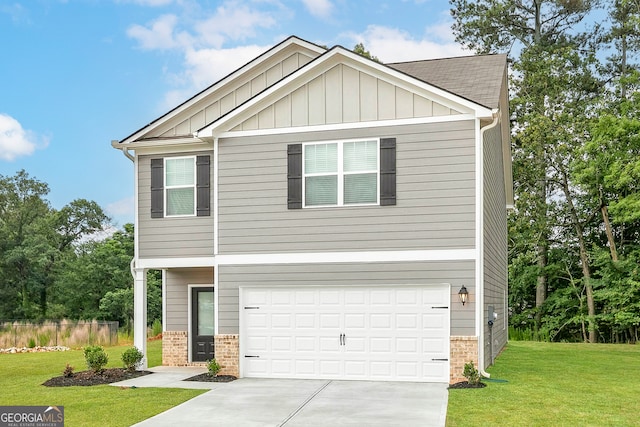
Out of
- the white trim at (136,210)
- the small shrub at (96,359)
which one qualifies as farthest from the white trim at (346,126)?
the small shrub at (96,359)

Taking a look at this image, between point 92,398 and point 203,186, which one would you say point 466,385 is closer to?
point 92,398

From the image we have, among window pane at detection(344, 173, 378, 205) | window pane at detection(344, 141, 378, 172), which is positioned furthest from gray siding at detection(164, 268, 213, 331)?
window pane at detection(344, 141, 378, 172)

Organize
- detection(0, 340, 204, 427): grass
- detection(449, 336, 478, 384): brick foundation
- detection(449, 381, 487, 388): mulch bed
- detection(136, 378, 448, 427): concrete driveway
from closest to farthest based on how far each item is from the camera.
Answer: detection(136, 378, 448, 427): concrete driveway
detection(0, 340, 204, 427): grass
detection(449, 381, 487, 388): mulch bed
detection(449, 336, 478, 384): brick foundation

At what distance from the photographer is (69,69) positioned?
34438 millimetres

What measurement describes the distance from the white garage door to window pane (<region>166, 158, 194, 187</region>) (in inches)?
119

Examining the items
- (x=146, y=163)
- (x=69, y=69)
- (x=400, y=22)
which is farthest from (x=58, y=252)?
(x=146, y=163)

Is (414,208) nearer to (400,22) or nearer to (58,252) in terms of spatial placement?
(400,22)

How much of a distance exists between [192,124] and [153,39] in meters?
16.2

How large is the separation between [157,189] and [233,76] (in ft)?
10.4

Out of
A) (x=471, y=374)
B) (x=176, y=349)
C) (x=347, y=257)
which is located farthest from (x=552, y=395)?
(x=176, y=349)

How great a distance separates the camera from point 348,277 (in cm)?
1355

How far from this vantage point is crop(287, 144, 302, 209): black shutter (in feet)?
45.5

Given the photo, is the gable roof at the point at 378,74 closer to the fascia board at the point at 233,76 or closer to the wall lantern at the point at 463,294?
the fascia board at the point at 233,76

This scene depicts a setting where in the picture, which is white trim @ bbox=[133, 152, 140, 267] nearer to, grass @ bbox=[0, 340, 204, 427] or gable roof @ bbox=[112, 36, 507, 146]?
gable roof @ bbox=[112, 36, 507, 146]
